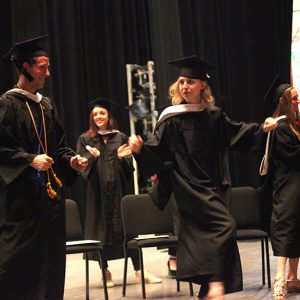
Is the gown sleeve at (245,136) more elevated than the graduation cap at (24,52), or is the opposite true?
the graduation cap at (24,52)

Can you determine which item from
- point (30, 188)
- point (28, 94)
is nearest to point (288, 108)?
point (28, 94)

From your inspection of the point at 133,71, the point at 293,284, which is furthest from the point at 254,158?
the point at 293,284

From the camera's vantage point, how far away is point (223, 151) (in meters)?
5.29

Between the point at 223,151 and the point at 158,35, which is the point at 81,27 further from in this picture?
the point at 223,151

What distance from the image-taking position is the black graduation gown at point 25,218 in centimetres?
471

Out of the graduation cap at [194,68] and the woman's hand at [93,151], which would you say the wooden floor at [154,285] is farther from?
the graduation cap at [194,68]

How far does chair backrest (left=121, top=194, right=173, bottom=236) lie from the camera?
6.91m

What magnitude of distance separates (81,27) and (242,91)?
2893 millimetres

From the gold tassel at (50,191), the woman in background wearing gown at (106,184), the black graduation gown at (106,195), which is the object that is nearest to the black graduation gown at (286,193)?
the woman in background wearing gown at (106,184)

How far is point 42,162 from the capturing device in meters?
4.56

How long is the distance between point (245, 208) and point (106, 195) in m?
1.47

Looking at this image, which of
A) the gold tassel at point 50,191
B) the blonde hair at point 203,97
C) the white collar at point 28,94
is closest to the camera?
the gold tassel at point 50,191

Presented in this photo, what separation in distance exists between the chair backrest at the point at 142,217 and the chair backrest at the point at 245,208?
691 millimetres

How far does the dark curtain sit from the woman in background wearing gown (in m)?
3.01
